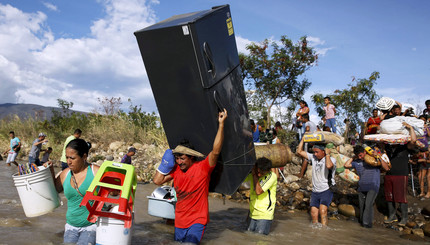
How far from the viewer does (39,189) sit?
3.14 m

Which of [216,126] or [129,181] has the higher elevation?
[216,126]

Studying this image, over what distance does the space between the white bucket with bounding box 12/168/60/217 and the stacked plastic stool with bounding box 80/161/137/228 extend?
51 centimetres

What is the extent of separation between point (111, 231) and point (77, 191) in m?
0.68

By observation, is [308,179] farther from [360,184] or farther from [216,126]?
[216,126]

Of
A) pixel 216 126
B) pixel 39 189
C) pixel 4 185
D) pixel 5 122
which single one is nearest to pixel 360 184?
pixel 216 126

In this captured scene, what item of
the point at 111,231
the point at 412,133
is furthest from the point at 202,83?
the point at 412,133

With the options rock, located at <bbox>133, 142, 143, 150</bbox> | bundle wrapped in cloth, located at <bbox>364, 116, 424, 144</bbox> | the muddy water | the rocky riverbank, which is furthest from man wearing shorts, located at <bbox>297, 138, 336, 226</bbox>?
rock, located at <bbox>133, 142, 143, 150</bbox>

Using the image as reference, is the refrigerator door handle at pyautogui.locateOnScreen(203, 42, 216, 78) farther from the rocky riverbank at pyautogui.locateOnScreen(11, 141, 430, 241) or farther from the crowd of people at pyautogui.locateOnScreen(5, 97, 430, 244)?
the rocky riverbank at pyautogui.locateOnScreen(11, 141, 430, 241)

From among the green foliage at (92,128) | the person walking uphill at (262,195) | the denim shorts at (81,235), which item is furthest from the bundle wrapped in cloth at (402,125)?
the green foliage at (92,128)

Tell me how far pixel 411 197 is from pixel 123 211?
7360 mm

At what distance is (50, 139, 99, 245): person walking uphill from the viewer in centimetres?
329

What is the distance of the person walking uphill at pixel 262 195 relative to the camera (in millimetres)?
4781

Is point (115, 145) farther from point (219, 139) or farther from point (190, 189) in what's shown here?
point (219, 139)

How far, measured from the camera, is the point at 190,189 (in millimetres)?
3803
